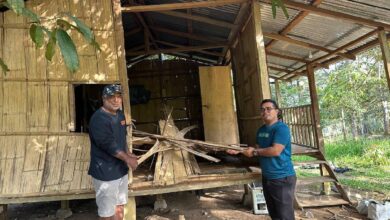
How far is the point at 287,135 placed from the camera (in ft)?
11.3

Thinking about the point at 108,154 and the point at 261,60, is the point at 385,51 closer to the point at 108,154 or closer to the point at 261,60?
the point at 261,60

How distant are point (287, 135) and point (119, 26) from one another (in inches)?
117

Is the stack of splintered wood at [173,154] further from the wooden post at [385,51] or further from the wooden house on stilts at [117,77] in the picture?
the wooden post at [385,51]

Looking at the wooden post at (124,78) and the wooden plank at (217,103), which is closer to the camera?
the wooden post at (124,78)

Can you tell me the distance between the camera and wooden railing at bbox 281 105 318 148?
8930mm

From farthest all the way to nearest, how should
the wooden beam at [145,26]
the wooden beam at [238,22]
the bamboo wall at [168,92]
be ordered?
1. the bamboo wall at [168,92]
2. the wooden beam at [145,26]
3. the wooden beam at [238,22]

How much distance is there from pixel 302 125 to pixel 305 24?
14.3 ft

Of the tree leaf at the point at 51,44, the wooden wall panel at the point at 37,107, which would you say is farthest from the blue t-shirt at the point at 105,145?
the tree leaf at the point at 51,44

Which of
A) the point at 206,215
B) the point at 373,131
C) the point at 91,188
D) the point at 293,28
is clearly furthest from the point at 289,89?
the point at 91,188

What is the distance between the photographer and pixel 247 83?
21.2 ft

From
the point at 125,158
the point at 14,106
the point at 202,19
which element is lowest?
the point at 125,158

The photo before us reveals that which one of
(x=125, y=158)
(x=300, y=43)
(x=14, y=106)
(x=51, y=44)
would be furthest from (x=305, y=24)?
(x=51, y=44)

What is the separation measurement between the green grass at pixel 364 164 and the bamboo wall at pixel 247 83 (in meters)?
2.91

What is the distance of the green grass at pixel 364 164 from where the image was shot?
7.21 metres
